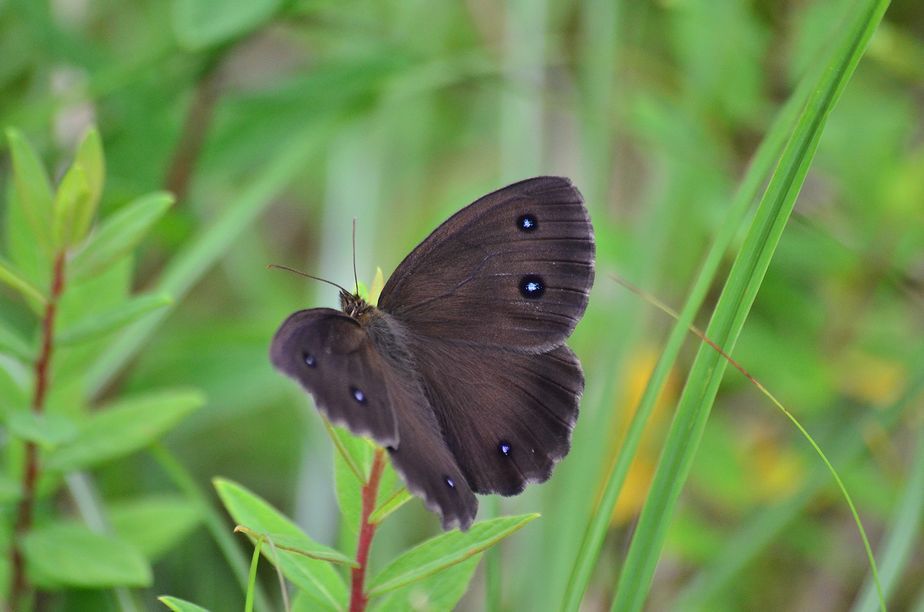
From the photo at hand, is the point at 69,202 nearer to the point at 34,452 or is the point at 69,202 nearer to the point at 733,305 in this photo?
the point at 34,452

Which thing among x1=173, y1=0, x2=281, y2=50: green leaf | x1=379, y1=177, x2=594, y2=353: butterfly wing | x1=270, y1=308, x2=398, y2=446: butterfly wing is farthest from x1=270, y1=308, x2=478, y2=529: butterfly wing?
x1=173, y1=0, x2=281, y2=50: green leaf

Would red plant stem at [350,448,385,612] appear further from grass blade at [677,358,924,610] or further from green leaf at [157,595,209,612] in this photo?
grass blade at [677,358,924,610]

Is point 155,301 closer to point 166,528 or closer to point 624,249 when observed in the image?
point 166,528

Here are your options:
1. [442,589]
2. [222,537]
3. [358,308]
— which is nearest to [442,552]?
[442,589]

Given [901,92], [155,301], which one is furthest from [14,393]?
[901,92]

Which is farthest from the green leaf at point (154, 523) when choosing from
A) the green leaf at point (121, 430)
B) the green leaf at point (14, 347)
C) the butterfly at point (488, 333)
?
the butterfly at point (488, 333)

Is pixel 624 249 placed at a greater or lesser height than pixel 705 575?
greater
